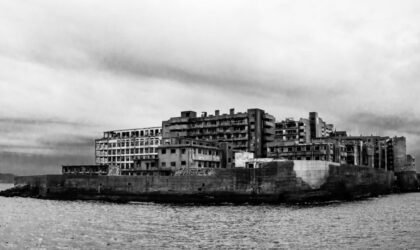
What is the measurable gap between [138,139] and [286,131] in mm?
52005

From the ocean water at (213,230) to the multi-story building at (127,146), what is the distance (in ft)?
285

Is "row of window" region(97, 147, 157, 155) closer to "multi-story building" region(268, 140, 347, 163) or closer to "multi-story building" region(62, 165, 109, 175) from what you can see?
"multi-story building" region(62, 165, 109, 175)

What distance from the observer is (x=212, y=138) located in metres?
151

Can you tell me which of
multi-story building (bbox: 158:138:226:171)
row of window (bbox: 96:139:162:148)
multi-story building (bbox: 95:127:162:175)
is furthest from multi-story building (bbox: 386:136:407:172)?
multi-story building (bbox: 158:138:226:171)

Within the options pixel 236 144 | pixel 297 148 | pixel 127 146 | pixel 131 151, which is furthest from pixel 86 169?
pixel 297 148

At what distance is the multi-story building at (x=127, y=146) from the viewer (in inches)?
5945

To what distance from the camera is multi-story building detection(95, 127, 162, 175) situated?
15100cm

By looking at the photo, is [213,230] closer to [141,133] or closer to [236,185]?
[236,185]

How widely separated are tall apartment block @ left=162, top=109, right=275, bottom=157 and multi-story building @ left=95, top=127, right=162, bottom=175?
8054 millimetres

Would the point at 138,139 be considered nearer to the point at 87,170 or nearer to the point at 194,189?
the point at 87,170

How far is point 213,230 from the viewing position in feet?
152

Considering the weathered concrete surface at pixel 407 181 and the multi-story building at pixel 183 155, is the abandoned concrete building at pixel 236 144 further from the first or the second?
the weathered concrete surface at pixel 407 181

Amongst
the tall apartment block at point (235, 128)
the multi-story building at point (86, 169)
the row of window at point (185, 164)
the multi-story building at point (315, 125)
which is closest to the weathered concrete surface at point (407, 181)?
the multi-story building at point (315, 125)

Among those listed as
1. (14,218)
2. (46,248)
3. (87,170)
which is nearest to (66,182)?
(87,170)
